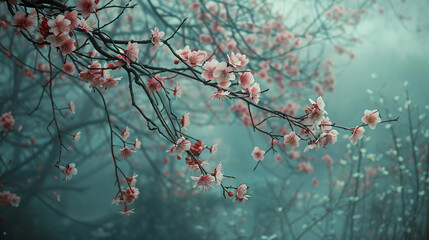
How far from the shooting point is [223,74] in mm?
988

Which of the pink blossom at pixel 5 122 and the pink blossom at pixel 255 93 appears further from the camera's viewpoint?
the pink blossom at pixel 5 122

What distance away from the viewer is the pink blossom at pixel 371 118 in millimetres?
1110

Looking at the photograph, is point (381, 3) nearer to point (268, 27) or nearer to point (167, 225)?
point (268, 27)

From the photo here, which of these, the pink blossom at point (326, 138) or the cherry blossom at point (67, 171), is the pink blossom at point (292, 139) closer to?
the pink blossom at point (326, 138)

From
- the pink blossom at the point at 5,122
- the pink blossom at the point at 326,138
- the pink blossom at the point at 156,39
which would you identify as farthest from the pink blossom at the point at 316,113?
the pink blossom at the point at 5,122

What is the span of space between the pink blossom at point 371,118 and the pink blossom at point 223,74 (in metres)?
0.57

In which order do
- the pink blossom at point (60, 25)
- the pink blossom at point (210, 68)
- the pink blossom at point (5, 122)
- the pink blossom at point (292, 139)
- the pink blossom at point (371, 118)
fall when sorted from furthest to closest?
the pink blossom at point (5, 122)
the pink blossom at point (292, 139)
the pink blossom at point (371, 118)
the pink blossom at point (210, 68)
the pink blossom at point (60, 25)

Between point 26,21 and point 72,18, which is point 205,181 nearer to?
point 72,18

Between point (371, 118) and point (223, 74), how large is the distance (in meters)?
0.62

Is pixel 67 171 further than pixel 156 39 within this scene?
Yes

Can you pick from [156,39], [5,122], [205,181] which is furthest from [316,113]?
[5,122]

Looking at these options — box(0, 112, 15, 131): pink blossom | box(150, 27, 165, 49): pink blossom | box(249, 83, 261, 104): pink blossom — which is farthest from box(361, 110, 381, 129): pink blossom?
box(0, 112, 15, 131): pink blossom

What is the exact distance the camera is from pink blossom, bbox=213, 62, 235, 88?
3.20 ft

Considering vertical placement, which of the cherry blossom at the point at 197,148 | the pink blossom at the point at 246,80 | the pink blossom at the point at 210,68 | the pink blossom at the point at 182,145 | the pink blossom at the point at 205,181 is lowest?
the pink blossom at the point at 205,181
